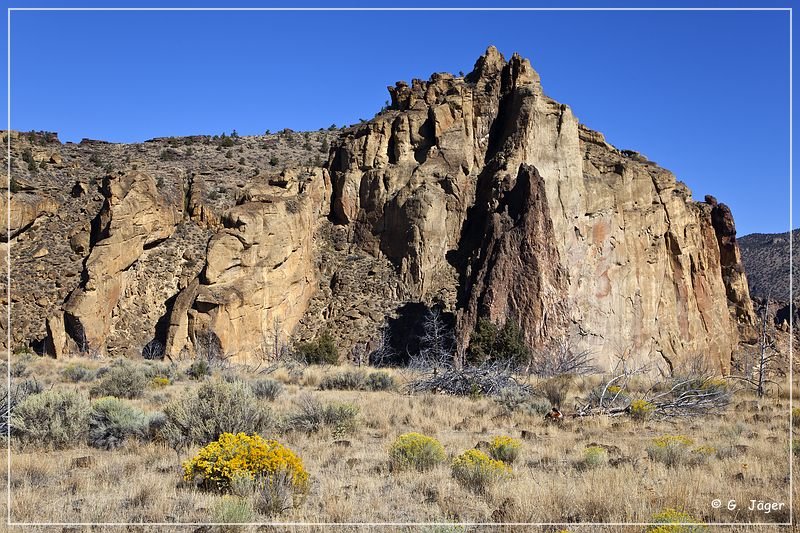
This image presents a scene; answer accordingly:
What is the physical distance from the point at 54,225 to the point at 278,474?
36.8 meters

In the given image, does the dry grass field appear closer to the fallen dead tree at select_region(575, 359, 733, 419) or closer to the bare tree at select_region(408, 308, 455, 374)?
the fallen dead tree at select_region(575, 359, 733, 419)

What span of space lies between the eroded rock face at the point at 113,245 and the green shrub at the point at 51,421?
23.4m

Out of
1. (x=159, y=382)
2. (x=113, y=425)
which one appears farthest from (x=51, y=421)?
(x=159, y=382)

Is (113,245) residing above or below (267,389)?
above

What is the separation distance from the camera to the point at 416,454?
939 centimetres

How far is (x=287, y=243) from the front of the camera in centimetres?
3741

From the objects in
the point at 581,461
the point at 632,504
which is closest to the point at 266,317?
the point at 581,461

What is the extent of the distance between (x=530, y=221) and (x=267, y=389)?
893 inches

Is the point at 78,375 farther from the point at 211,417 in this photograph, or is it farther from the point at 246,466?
the point at 246,466

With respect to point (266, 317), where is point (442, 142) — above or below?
above

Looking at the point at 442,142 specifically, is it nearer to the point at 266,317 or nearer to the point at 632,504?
the point at 266,317

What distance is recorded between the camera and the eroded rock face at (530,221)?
3538 centimetres

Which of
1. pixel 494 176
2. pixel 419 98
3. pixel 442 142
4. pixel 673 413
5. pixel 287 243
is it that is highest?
pixel 419 98

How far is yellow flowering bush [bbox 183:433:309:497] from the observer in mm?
7660
